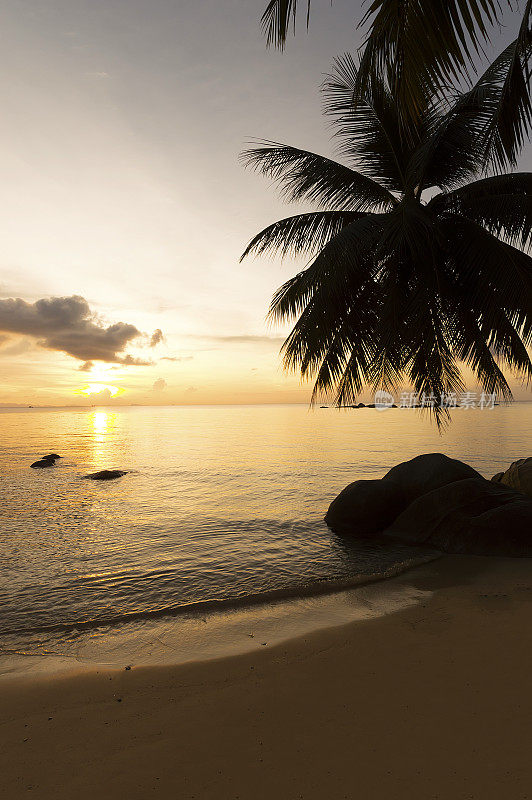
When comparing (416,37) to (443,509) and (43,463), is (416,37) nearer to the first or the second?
(443,509)

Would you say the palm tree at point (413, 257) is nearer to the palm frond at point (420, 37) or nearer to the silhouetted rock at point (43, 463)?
the palm frond at point (420, 37)

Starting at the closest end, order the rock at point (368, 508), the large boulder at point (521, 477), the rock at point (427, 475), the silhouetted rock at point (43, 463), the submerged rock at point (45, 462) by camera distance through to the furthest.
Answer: the rock at point (368, 508), the rock at point (427, 475), the large boulder at point (521, 477), the silhouetted rock at point (43, 463), the submerged rock at point (45, 462)

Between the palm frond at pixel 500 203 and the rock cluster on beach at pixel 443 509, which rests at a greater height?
the palm frond at pixel 500 203

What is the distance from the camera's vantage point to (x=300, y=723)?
324 cm

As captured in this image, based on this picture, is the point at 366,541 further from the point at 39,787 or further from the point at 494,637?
the point at 39,787

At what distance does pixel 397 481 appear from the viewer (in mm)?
10406

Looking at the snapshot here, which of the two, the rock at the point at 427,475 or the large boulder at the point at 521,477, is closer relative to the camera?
the rock at the point at 427,475

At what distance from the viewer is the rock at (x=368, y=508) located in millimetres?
9773

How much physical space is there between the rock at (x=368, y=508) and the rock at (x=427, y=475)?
270 mm

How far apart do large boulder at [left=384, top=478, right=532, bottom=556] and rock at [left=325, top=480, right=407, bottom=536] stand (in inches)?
14.7

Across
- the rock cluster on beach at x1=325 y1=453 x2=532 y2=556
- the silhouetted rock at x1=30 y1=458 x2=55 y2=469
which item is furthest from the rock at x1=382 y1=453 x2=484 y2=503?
the silhouetted rock at x1=30 y1=458 x2=55 y2=469

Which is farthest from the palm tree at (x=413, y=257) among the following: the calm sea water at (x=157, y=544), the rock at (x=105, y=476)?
the rock at (x=105, y=476)

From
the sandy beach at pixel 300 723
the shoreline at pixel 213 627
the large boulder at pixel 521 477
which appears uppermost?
the large boulder at pixel 521 477

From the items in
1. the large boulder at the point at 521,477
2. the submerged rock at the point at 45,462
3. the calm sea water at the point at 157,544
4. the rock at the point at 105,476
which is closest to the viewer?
the calm sea water at the point at 157,544
